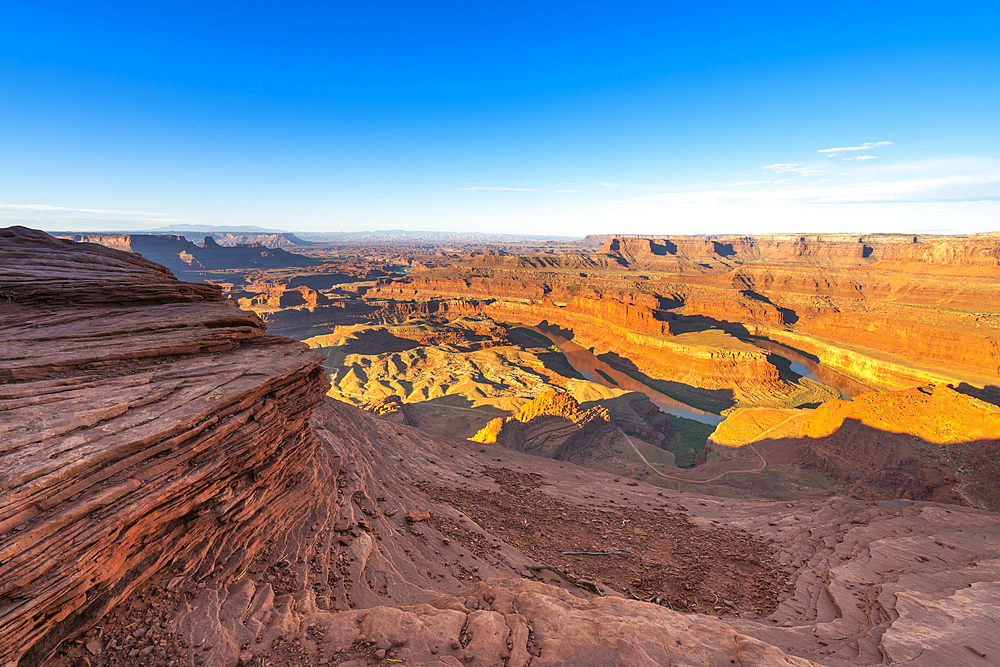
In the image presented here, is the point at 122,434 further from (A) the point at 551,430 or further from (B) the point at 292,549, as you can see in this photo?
(A) the point at 551,430

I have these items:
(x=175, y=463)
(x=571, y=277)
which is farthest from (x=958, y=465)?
(x=571, y=277)

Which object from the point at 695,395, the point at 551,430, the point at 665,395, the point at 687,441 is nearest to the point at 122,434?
the point at 551,430

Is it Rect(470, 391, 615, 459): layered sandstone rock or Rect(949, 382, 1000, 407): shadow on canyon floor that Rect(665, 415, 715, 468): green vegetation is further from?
Rect(949, 382, 1000, 407): shadow on canyon floor

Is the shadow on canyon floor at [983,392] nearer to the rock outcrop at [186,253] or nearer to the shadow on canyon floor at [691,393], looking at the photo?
the shadow on canyon floor at [691,393]

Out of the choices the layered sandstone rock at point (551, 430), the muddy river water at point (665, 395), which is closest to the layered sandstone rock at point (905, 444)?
the layered sandstone rock at point (551, 430)

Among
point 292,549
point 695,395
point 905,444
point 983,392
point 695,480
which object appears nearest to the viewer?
point 292,549

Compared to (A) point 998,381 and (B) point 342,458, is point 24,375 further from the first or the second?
(A) point 998,381
